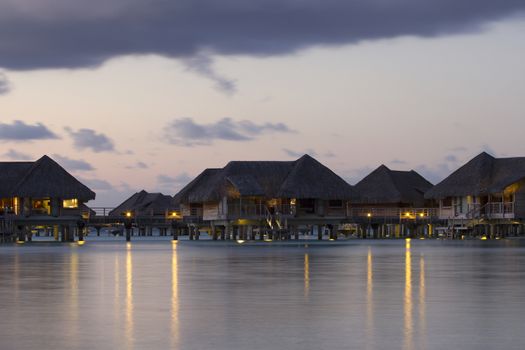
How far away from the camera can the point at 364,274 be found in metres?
25.9

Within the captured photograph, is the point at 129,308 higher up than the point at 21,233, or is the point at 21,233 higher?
the point at 21,233

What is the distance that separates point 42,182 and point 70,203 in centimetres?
287

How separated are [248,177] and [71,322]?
208 feet

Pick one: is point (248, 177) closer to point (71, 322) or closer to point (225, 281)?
point (225, 281)

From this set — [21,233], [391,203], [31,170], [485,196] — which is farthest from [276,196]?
[21,233]

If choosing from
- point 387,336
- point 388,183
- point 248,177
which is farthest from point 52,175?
point 387,336

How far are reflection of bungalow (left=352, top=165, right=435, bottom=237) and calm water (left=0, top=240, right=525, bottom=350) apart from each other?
56.6m

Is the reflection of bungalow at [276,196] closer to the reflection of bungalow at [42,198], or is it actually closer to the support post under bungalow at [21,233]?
the reflection of bungalow at [42,198]

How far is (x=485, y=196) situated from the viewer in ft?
256

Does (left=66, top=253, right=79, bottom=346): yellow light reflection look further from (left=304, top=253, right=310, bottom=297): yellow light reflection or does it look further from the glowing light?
(left=304, top=253, right=310, bottom=297): yellow light reflection

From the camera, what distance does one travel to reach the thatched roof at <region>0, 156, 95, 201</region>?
72.4 meters

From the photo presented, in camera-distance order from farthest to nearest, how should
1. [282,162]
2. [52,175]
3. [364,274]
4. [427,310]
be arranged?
[282,162] < [52,175] < [364,274] < [427,310]

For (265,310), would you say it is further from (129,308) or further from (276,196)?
(276,196)

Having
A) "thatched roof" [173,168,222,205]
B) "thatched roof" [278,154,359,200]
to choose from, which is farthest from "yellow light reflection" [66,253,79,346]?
"thatched roof" [173,168,222,205]
